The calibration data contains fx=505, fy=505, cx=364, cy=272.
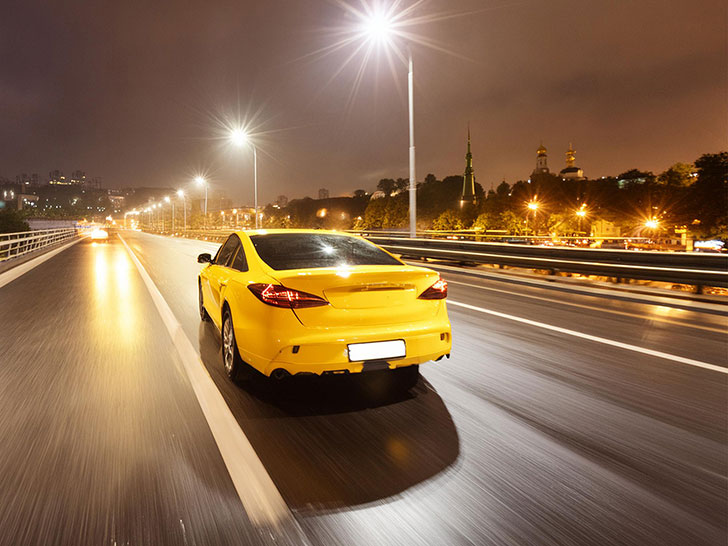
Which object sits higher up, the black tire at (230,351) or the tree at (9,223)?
the tree at (9,223)

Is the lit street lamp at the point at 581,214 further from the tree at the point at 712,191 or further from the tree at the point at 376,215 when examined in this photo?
the tree at the point at 376,215

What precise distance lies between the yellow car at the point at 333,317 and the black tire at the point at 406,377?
19 millimetres

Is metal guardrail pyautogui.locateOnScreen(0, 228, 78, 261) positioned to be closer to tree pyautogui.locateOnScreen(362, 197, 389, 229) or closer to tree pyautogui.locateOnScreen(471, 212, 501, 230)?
tree pyautogui.locateOnScreen(471, 212, 501, 230)

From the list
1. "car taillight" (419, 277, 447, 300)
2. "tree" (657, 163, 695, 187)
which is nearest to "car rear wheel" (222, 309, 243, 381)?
"car taillight" (419, 277, 447, 300)

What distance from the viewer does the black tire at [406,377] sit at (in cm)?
457

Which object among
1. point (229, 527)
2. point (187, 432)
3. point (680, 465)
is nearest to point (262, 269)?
point (187, 432)

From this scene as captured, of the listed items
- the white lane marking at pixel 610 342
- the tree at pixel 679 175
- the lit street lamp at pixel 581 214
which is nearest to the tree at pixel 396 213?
the lit street lamp at pixel 581 214

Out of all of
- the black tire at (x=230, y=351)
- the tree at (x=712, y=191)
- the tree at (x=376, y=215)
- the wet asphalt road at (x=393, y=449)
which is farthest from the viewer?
the tree at (x=376, y=215)

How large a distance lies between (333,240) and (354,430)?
2.54 meters

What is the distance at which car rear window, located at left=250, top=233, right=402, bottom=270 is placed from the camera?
4.67 metres

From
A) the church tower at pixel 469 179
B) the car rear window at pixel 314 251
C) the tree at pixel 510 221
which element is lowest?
the car rear window at pixel 314 251

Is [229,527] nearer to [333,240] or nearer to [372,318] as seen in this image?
[372,318]

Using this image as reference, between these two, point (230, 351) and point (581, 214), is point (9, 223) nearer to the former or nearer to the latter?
point (581, 214)

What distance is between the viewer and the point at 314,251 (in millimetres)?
5145
